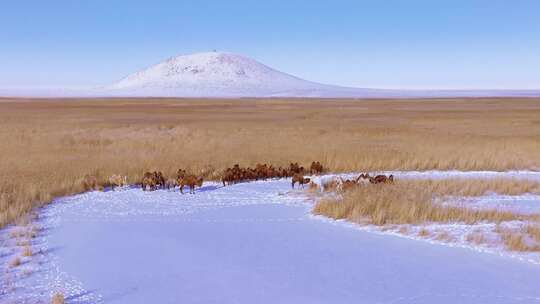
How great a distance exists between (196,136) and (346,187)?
723 inches

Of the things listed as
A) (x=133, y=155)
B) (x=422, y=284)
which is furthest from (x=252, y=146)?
(x=422, y=284)

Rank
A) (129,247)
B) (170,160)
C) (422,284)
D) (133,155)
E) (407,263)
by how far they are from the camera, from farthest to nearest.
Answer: (133,155) < (170,160) < (129,247) < (407,263) < (422,284)

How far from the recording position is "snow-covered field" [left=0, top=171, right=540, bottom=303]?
23.6 ft

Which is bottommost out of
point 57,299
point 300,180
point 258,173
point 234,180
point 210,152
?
point 210,152

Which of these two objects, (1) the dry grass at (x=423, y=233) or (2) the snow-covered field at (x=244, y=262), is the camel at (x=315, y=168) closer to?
(2) the snow-covered field at (x=244, y=262)

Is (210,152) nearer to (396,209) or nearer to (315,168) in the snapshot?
(315,168)

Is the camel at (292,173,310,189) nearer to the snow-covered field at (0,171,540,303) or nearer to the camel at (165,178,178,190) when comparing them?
the snow-covered field at (0,171,540,303)

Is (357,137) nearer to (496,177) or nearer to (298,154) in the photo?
(298,154)

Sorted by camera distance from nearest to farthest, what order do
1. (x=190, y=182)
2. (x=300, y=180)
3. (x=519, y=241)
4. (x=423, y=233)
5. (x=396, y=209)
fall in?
(x=519, y=241)
(x=423, y=233)
(x=396, y=209)
(x=190, y=182)
(x=300, y=180)

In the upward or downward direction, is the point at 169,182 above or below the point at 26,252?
below

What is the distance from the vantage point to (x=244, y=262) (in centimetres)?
859

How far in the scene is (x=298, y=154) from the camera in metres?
23.3

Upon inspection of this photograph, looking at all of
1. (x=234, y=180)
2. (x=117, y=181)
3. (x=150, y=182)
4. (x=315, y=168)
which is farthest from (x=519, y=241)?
(x=117, y=181)

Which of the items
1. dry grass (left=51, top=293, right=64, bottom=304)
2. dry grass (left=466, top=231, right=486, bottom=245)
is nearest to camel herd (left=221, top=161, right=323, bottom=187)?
dry grass (left=466, top=231, right=486, bottom=245)
